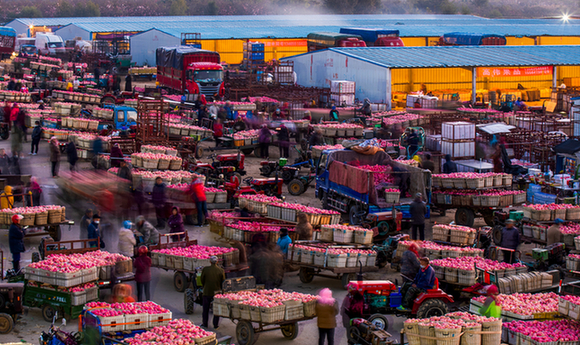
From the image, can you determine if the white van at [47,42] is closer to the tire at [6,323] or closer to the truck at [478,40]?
the truck at [478,40]

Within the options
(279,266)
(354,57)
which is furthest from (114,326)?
(354,57)

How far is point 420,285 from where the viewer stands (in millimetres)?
14320

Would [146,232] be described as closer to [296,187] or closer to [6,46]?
[296,187]

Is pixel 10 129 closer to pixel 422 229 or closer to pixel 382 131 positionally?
pixel 382 131

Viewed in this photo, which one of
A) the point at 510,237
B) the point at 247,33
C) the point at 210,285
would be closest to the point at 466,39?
the point at 247,33

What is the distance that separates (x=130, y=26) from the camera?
88.8 m

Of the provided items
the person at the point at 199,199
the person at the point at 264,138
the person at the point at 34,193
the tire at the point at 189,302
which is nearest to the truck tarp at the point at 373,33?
the person at the point at 264,138

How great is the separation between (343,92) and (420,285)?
34.7 metres

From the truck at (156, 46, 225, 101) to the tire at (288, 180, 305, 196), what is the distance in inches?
754

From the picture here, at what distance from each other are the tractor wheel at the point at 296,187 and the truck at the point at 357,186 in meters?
1.55

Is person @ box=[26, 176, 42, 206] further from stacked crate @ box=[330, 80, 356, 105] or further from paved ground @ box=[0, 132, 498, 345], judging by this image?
stacked crate @ box=[330, 80, 356, 105]

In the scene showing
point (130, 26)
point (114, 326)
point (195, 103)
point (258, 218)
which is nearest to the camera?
point (114, 326)

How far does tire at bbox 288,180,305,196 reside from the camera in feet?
87.2

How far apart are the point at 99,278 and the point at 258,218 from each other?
19.0 feet
